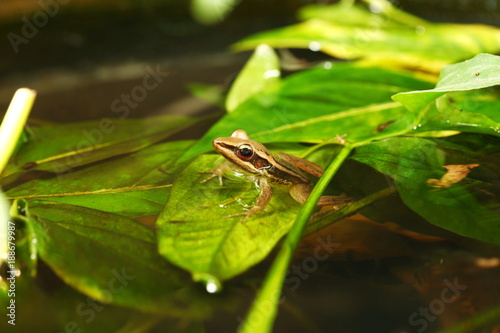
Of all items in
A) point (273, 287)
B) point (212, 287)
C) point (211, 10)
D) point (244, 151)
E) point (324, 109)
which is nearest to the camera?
point (273, 287)

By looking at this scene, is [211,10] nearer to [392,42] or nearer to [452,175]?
[392,42]

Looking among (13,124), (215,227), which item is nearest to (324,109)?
(215,227)

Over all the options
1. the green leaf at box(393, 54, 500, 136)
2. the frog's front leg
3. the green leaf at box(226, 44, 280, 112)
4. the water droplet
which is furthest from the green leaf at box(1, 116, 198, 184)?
the green leaf at box(393, 54, 500, 136)

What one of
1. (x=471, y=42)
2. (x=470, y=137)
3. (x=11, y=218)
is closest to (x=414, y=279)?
(x=470, y=137)

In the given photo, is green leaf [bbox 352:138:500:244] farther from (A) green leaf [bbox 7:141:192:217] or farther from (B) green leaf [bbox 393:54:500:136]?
(A) green leaf [bbox 7:141:192:217]

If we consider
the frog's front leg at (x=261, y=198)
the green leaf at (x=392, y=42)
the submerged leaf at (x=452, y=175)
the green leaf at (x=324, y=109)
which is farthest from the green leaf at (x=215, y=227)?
the green leaf at (x=392, y=42)
